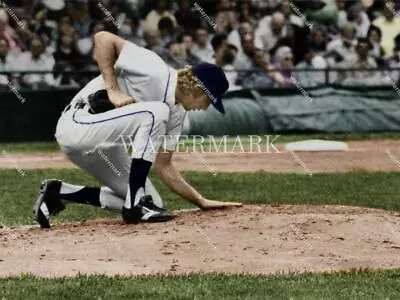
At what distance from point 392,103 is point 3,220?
11585 millimetres

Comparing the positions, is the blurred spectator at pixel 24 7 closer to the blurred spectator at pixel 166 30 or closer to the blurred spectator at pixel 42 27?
the blurred spectator at pixel 42 27

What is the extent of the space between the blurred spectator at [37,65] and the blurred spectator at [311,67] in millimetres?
4356

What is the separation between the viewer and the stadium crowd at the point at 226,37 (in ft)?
56.0

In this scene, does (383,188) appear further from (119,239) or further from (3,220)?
(119,239)

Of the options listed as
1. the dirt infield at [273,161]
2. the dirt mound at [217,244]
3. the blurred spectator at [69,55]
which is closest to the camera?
the dirt mound at [217,244]

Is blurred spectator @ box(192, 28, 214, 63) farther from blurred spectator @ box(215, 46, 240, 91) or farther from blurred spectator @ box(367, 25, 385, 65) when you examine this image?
blurred spectator @ box(367, 25, 385, 65)

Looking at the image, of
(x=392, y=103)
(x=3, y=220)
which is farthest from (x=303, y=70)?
(x=3, y=220)

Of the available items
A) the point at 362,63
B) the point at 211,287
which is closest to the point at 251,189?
the point at 211,287

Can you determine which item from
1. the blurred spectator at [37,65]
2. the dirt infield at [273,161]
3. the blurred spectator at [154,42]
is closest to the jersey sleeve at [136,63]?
the dirt infield at [273,161]

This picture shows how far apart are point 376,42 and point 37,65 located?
647 cm

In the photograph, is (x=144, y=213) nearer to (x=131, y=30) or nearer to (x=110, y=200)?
(x=110, y=200)

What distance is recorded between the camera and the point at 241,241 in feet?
23.1

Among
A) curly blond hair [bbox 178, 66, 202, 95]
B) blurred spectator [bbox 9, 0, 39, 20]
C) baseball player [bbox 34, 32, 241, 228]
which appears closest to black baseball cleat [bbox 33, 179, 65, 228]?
baseball player [bbox 34, 32, 241, 228]

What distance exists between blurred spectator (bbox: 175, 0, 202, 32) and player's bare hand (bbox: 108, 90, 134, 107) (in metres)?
10.8
